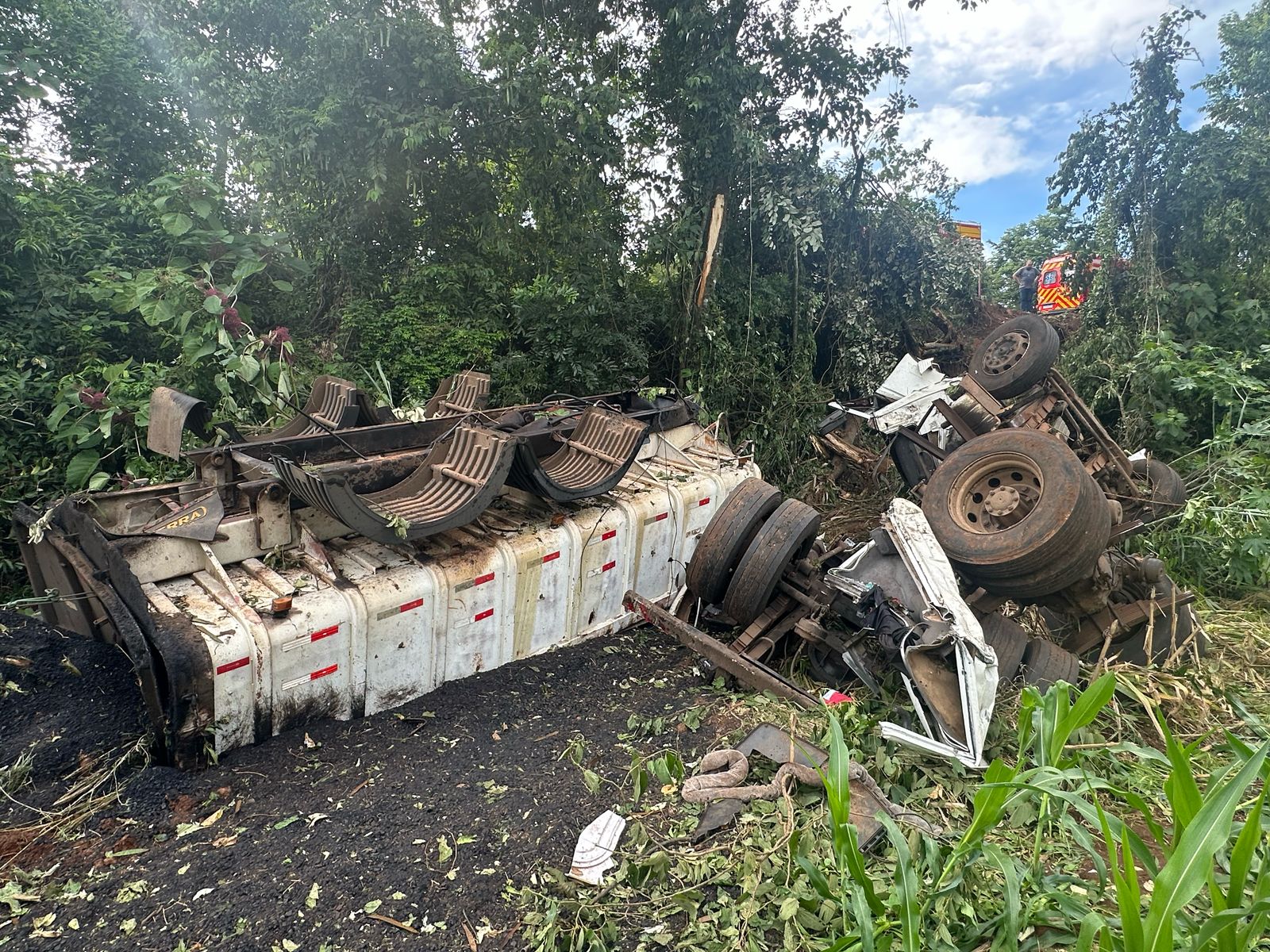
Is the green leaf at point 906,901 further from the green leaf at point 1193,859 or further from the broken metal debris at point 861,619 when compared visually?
the broken metal debris at point 861,619

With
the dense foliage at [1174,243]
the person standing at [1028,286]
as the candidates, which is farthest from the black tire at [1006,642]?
the person standing at [1028,286]

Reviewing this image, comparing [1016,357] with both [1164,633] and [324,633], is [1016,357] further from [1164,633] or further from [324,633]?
[324,633]

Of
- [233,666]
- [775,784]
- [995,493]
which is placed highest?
[995,493]

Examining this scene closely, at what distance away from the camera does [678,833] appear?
245cm

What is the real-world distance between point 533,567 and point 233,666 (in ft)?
4.69

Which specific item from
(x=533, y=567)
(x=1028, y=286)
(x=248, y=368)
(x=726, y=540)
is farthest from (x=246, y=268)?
(x=1028, y=286)

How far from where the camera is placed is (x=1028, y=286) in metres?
11.3

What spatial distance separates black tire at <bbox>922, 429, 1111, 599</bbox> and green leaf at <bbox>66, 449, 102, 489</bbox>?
5.24 metres

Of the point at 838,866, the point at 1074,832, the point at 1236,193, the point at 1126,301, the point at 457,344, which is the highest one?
the point at 1236,193

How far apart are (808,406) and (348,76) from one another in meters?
5.57

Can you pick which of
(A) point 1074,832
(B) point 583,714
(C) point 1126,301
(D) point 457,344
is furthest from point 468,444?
(C) point 1126,301

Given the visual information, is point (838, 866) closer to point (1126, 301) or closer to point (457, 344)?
point (457, 344)

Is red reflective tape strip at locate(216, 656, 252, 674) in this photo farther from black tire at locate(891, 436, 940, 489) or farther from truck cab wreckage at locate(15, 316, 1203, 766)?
black tire at locate(891, 436, 940, 489)

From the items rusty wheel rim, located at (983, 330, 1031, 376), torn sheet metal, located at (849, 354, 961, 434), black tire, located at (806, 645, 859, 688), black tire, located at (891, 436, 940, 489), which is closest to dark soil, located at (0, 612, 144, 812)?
black tire, located at (806, 645, 859, 688)
